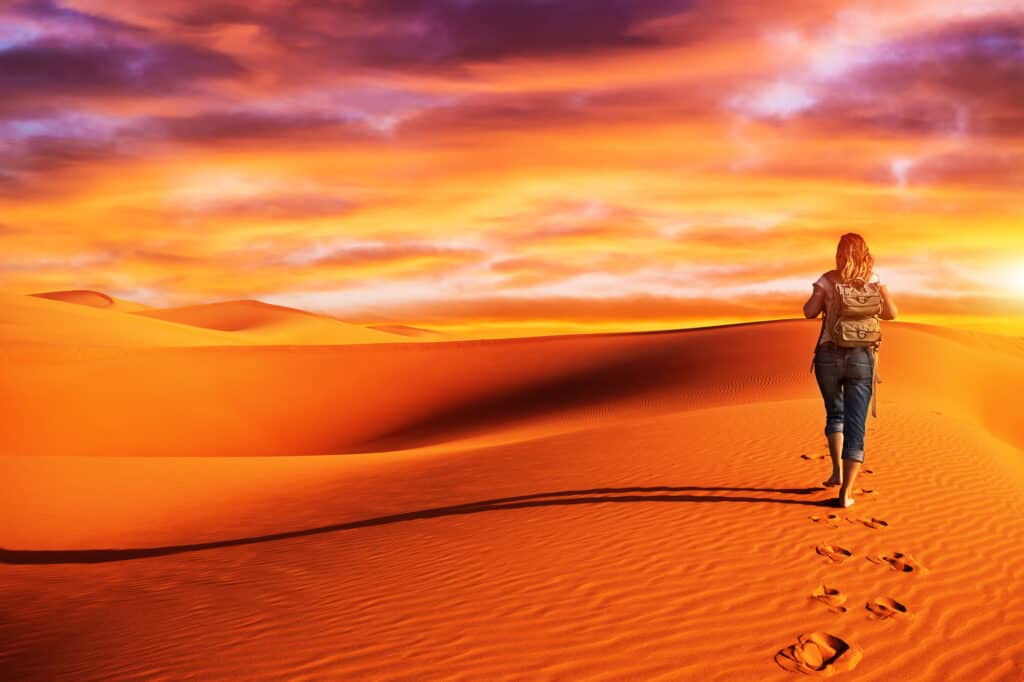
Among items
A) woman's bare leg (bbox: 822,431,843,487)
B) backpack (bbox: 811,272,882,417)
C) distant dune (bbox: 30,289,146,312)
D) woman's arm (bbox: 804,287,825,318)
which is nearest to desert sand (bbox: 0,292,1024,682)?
woman's bare leg (bbox: 822,431,843,487)

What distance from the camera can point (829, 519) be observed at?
25.5 ft

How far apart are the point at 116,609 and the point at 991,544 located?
335 inches

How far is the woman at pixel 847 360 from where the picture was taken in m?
7.48

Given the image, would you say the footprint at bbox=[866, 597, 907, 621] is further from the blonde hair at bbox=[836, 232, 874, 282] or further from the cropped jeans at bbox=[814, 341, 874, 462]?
the blonde hair at bbox=[836, 232, 874, 282]

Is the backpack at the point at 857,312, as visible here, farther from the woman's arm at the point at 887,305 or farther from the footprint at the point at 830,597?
the footprint at the point at 830,597

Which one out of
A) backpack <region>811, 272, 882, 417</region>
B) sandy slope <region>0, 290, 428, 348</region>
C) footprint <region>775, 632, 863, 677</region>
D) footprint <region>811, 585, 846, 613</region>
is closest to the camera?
footprint <region>775, 632, 863, 677</region>

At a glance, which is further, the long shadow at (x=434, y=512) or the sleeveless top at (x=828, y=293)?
the long shadow at (x=434, y=512)

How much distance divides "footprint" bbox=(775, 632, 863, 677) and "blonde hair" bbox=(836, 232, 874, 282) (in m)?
3.72

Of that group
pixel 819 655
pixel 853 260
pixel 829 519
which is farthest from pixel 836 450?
pixel 819 655

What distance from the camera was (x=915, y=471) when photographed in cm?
1020

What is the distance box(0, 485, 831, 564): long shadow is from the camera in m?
9.25

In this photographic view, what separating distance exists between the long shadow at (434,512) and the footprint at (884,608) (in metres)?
3.24

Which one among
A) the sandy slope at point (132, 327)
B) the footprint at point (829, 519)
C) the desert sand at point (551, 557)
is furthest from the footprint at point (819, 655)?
the sandy slope at point (132, 327)

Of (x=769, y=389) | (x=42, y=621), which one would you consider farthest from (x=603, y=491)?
(x=769, y=389)
